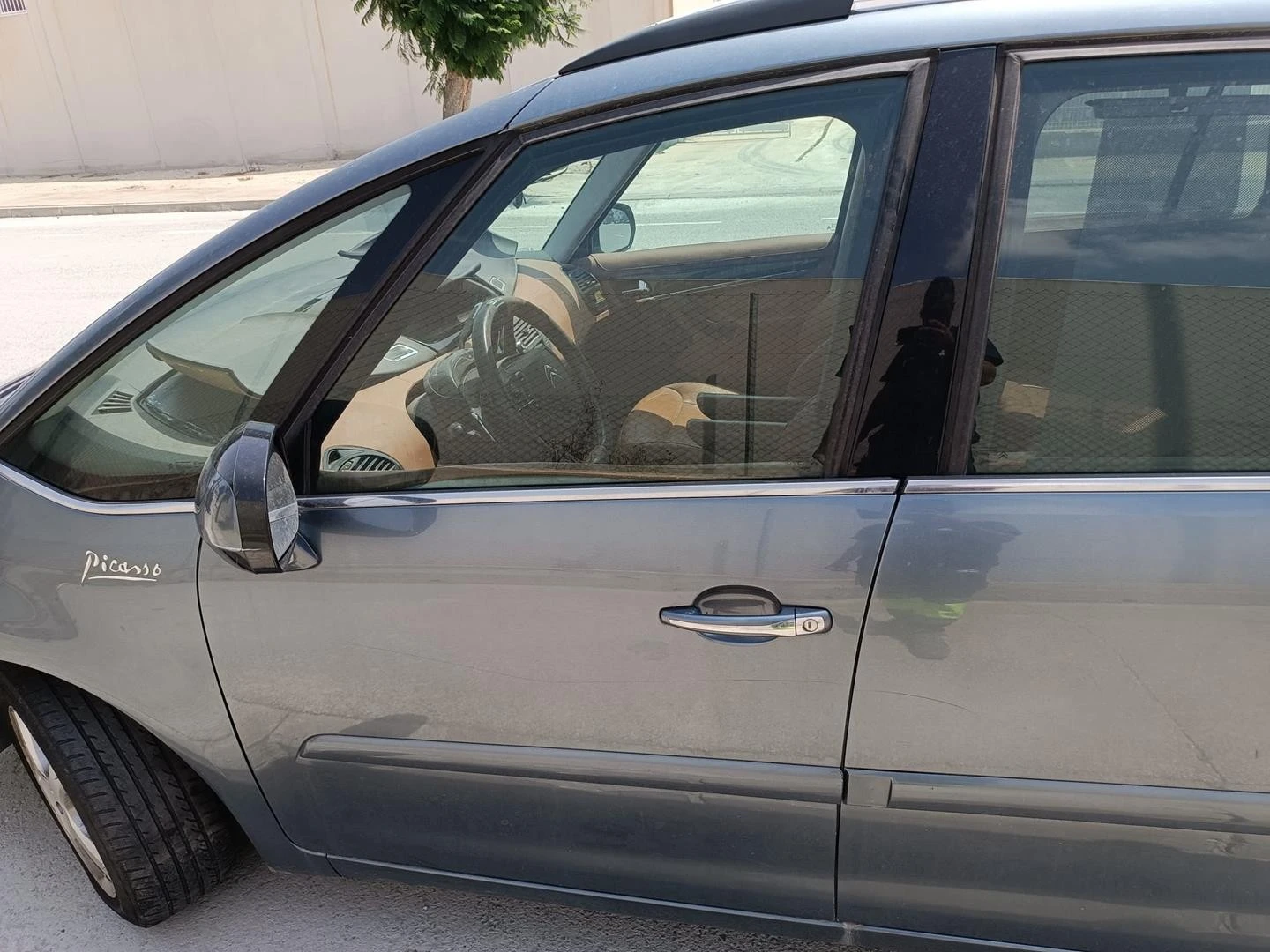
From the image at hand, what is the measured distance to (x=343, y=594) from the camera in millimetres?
1707

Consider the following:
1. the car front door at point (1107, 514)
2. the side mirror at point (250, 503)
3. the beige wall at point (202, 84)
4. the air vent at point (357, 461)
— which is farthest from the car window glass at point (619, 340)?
the beige wall at point (202, 84)

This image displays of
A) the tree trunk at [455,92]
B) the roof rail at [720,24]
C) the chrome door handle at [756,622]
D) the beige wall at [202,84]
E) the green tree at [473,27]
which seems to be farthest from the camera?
the beige wall at [202,84]

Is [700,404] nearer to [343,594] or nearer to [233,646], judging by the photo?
[343,594]

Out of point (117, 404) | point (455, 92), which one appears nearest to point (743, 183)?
point (117, 404)

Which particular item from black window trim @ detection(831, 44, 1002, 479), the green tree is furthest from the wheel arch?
the green tree

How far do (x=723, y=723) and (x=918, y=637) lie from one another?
1.13 feet

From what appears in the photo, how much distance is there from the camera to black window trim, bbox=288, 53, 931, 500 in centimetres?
149

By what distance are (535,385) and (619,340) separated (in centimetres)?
18

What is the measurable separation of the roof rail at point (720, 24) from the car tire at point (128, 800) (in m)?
1.60

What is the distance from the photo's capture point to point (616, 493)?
1611 millimetres

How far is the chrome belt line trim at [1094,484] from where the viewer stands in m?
1.39

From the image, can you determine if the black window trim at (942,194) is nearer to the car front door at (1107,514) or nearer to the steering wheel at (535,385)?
the car front door at (1107,514)

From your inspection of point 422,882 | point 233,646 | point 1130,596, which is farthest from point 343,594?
point 1130,596

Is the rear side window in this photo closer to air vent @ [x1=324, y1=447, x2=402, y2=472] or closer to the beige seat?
the beige seat
